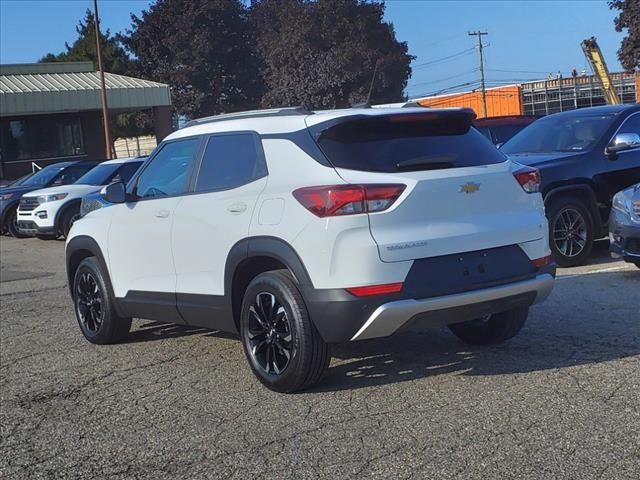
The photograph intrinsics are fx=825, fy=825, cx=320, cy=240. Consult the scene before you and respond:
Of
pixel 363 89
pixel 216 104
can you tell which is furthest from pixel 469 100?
pixel 216 104

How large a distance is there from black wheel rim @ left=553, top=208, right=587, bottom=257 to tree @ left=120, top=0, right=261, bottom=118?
4543cm

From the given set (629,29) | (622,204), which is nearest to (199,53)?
(629,29)

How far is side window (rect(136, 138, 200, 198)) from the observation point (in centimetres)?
618

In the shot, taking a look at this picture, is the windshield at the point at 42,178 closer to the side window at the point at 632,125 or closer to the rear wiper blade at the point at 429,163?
the side window at the point at 632,125

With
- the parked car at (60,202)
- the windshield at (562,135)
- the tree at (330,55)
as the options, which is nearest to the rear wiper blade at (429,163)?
the windshield at (562,135)

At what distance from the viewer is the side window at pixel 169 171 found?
20.3 feet

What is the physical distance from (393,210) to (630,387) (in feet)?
6.07

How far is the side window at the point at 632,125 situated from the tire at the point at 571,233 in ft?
4.40

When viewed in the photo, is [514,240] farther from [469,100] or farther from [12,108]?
[469,100]

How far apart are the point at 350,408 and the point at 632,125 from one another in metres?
6.92

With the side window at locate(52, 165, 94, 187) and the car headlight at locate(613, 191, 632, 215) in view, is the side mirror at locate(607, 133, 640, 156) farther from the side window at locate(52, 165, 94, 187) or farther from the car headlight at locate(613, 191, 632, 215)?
the side window at locate(52, 165, 94, 187)

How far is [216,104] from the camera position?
5469 centimetres

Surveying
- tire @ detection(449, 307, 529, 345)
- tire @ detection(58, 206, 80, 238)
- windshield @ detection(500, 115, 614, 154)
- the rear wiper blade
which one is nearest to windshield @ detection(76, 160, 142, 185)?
tire @ detection(58, 206, 80, 238)

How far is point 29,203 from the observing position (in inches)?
694
